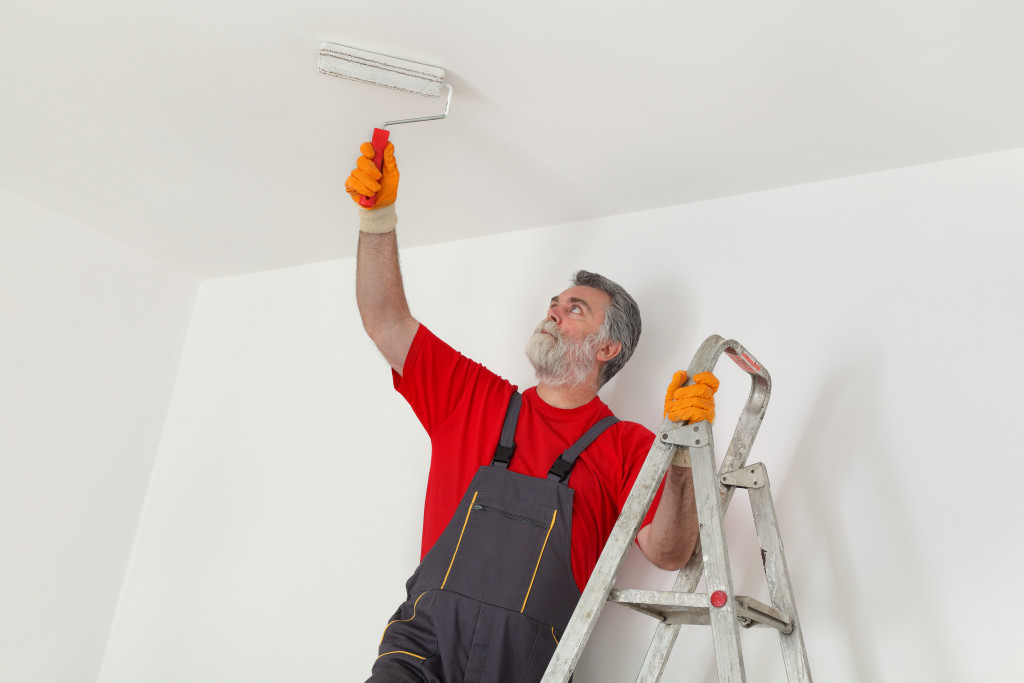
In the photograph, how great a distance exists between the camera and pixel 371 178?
1.92 metres

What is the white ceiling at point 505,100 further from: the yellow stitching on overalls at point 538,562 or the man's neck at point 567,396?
the yellow stitching on overalls at point 538,562

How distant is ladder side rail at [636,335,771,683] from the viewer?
1.59m

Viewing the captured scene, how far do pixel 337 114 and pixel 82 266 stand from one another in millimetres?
1563

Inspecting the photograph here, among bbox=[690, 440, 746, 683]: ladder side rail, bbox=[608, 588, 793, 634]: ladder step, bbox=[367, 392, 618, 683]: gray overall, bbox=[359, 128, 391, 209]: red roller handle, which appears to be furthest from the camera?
bbox=[359, 128, 391, 209]: red roller handle

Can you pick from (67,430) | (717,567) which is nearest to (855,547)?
(717,567)

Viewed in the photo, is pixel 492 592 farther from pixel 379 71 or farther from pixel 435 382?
pixel 379 71

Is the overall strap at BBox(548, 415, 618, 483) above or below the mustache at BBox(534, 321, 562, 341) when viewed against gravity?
below

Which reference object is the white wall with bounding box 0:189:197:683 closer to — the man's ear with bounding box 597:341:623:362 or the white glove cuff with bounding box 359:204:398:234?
the white glove cuff with bounding box 359:204:398:234

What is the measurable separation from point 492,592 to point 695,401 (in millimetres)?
677

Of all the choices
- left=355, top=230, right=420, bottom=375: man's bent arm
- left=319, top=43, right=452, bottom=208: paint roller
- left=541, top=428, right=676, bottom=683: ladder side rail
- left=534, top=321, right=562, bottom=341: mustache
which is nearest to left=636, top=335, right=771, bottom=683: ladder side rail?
left=541, top=428, right=676, bottom=683: ladder side rail

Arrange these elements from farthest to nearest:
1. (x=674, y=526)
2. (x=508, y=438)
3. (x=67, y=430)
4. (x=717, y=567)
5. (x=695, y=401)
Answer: (x=67, y=430) < (x=508, y=438) < (x=674, y=526) < (x=695, y=401) < (x=717, y=567)

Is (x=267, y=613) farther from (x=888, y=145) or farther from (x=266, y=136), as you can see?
(x=888, y=145)

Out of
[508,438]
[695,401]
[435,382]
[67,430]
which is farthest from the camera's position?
[67,430]

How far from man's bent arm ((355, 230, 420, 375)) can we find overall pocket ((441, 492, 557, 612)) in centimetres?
51
